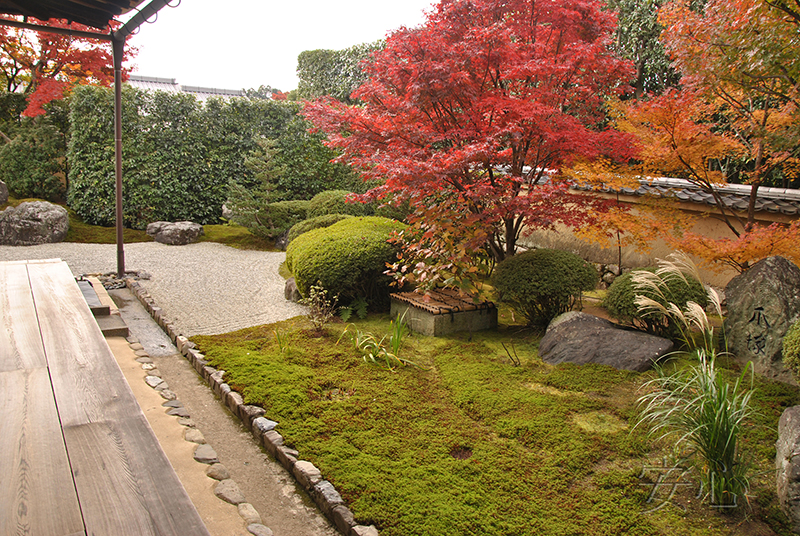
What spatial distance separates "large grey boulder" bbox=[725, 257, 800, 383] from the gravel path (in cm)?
436

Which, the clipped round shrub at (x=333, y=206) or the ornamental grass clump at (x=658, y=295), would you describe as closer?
the ornamental grass clump at (x=658, y=295)

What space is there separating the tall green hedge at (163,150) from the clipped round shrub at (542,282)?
311 inches

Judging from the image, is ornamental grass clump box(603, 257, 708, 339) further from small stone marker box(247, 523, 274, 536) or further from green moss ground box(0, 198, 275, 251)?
green moss ground box(0, 198, 275, 251)

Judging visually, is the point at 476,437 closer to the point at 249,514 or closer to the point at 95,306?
the point at 249,514

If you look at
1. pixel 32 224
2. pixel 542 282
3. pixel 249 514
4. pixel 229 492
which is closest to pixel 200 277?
pixel 32 224

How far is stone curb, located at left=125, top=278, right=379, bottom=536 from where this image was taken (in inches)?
96.0

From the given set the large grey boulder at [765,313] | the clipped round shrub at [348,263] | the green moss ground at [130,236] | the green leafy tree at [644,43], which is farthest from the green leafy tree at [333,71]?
the large grey boulder at [765,313]

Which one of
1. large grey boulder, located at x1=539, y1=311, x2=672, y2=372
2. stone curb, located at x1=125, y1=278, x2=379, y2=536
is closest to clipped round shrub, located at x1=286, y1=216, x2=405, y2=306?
stone curb, located at x1=125, y1=278, x2=379, y2=536

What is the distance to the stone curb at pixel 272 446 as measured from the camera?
2.44 meters

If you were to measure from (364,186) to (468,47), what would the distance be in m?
6.45

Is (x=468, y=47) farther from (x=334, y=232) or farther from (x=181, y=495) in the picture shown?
(x=181, y=495)

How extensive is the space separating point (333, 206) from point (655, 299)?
5707mm

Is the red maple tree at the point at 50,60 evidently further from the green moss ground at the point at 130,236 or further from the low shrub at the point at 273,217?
the low shrub at the point at 273,217

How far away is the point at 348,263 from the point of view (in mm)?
5578
